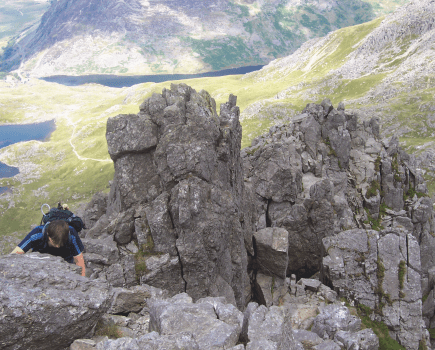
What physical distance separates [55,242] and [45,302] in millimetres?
3056

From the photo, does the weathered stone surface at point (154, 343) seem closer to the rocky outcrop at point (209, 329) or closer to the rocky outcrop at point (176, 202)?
the rocky outcrop at point (209, 329)

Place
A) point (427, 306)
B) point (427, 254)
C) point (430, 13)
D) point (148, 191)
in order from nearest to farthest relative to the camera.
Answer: point (148, 191), point (427, 306), point (427, 254), point (430, 13)

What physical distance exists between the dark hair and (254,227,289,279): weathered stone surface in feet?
80.1

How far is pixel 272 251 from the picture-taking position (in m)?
33.2

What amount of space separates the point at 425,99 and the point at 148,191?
152m

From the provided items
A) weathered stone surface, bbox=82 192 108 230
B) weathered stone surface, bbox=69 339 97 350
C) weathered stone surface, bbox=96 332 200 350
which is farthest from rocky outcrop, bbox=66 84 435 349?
weathered stone surface, bbox=82 192 108 230

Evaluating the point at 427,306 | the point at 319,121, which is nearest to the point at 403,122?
the point at 319,121

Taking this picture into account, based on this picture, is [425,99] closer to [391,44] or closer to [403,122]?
[403,122]

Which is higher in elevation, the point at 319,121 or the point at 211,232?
the point at 319,121

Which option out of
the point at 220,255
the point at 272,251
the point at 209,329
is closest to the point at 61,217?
the point at 209,329

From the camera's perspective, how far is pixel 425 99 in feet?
438

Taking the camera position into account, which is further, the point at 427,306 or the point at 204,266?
the point at 427,306

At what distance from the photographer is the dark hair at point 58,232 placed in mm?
12790

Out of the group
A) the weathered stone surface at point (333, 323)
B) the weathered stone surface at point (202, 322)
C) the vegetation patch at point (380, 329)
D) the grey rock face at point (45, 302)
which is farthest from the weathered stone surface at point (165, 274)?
the vegetation patch at point (380, 329)
